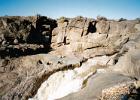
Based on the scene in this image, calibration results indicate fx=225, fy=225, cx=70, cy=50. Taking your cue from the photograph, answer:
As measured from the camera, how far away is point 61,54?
3422cm

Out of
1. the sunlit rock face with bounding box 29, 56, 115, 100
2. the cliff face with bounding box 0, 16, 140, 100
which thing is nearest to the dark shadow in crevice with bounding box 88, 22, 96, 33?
the cliff face with bounding box 0, 16, 140, 100

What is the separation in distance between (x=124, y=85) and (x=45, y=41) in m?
24.7

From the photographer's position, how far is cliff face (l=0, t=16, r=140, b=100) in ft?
77.6

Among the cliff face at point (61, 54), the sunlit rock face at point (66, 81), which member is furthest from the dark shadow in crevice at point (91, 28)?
the sunlit rock face at point (66, 81)


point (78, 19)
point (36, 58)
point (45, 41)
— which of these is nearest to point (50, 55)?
point (36, 58)

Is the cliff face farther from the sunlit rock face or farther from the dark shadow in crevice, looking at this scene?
the dark shadow in crevice

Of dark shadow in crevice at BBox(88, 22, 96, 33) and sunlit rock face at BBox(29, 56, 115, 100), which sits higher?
dark shadow in crevice at BBox(88, 22, 96, 33)

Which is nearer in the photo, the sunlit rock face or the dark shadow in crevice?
the sunlit rock face

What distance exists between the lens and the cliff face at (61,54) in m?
23.7

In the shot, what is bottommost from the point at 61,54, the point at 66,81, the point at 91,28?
the point at 66,81

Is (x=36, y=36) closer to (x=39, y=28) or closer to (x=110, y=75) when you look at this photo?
(x=39, y=28)

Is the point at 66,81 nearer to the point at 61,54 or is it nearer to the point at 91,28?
the point at 61,54

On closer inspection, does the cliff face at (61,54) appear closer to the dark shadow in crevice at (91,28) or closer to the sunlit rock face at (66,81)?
the sunlit rock face at (66,81)

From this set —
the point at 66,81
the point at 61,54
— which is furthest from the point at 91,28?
the point at 66,81
